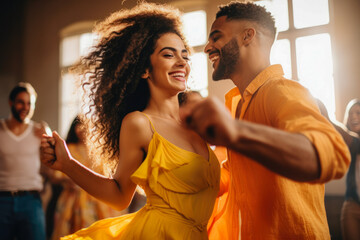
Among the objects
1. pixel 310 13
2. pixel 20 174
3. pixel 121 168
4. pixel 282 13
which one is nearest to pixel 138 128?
pixel 121 168

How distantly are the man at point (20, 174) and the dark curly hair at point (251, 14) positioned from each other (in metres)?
2.39

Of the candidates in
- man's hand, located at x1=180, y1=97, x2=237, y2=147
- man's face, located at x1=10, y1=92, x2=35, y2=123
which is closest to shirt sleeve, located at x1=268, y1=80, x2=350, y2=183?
man's hand, located at x1=180, y1=97, x2=237, y2=147

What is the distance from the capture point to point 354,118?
3.12 m

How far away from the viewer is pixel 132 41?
59.4 inches

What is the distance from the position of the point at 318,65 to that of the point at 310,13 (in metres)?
0.57

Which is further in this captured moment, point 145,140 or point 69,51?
point 69,51

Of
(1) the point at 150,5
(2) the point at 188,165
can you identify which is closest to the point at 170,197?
(2) the point at 188,165

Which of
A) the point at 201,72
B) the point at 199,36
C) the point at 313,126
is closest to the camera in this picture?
the point at 313,126

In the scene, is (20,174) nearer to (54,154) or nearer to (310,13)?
(54,154)

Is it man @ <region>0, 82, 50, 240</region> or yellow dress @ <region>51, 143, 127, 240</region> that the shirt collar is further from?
yellow dress @ <region>51, 143, 127, 240</region>

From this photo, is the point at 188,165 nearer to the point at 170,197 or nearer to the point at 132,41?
the point at 170,197

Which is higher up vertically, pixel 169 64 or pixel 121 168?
pixel 169 64

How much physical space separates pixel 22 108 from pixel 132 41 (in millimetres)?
2121

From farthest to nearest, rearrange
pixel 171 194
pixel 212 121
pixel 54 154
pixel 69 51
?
pixel 69 51
pixel 54 154
pixel 171 194
pixel 212 121
